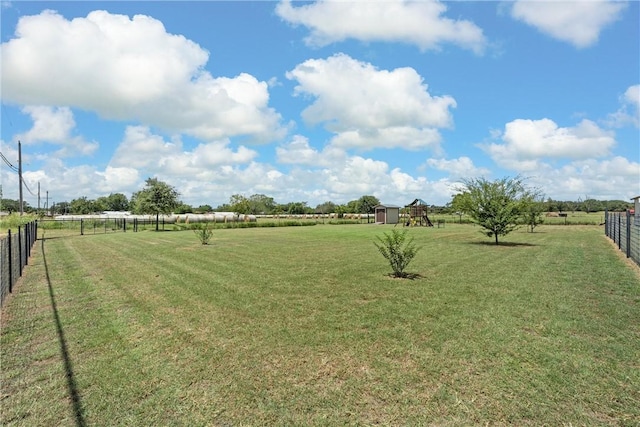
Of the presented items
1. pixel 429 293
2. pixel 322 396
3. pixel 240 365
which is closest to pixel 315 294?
pixel 429 293

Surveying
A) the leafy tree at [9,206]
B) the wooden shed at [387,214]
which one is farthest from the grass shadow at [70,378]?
the leafy tree at [9,206]

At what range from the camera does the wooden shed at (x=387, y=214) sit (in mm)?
57125

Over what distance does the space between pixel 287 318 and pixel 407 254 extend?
463 centimetres

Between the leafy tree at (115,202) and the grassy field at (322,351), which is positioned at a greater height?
the leafy tree at (115,202)

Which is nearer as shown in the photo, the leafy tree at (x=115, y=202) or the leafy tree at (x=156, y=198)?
the leafy tree at (x=156, y=198)

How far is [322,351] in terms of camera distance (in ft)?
15.6

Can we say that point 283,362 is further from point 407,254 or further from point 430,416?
point 407,254

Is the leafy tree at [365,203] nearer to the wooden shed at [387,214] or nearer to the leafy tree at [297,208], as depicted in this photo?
the leafy tree at [297,208]

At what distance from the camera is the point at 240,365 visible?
4.32 m

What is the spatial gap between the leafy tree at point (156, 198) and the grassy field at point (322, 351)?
109ft

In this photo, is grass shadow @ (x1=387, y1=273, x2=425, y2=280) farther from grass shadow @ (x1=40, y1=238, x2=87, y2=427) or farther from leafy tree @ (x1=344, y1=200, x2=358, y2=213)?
leafy tree @ (x1=344, y1=200, x2=358, y2=213)

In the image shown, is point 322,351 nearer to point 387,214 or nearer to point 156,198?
point 156,198

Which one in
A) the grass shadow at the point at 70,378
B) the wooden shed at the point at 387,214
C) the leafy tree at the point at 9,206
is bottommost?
the grass shadow at the point at 70,378

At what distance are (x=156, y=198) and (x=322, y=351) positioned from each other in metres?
40.3
